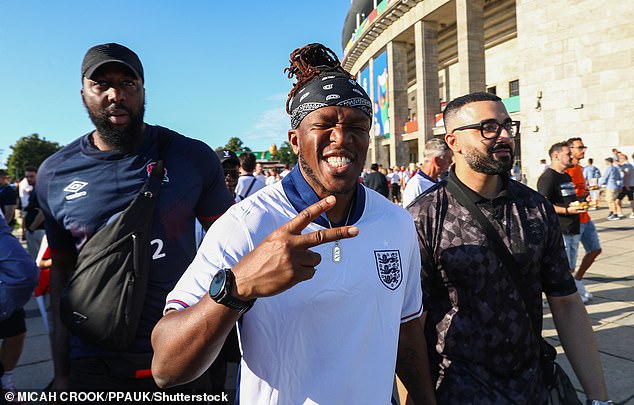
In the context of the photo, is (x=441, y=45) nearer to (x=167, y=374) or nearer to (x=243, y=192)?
(x=243, y=192)

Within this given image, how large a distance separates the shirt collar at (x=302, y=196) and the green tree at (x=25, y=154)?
73357 mm

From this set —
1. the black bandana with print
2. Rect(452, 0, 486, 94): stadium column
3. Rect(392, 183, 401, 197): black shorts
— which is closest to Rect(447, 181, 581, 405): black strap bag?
the black bandana with print

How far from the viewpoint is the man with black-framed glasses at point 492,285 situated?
203 centimetres

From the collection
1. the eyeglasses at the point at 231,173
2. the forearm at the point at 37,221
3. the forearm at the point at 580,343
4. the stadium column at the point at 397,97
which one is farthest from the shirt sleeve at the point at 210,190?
the stadium column at the point at 397,97

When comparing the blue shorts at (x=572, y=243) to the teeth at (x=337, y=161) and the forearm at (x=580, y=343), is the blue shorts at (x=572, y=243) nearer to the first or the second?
the forearm at (x=580, y=343)

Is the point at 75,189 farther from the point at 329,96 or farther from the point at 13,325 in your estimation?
the point at 13,325

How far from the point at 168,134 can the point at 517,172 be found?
22.1 meters

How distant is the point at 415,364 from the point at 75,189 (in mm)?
1763

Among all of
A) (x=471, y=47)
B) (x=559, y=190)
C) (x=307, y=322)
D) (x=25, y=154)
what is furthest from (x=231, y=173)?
(x=25, y=154)

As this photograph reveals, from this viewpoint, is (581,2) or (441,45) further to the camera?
(441,45)

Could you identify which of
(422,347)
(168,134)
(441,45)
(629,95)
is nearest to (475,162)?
(422,347)

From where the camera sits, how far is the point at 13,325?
3.33m

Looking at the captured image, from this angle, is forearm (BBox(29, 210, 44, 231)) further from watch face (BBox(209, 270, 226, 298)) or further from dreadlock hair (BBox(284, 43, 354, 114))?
watch face (BBox(209, 270, 226, 298))

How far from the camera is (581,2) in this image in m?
19.2
